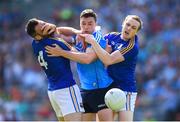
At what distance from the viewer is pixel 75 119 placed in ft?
37.0

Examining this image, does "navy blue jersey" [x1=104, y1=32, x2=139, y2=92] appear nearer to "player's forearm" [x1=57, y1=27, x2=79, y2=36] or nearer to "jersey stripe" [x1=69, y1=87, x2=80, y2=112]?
"player's forearm" [x1=57, y1=27, x2=79, y2=36]

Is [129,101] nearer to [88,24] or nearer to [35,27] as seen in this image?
[88,24]

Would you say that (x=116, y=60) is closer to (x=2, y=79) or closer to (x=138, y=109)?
(x=138, y=109)

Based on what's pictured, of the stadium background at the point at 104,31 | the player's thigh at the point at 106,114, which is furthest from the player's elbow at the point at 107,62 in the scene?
the stadium background at the point at 104,31

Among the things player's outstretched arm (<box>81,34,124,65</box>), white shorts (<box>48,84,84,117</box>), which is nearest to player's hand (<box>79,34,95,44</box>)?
player's outstretched arm (<box>81,34,124,65</box>)

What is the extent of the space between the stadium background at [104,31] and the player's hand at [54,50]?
6944 mm

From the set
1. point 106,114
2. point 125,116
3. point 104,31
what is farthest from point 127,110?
point 104,31

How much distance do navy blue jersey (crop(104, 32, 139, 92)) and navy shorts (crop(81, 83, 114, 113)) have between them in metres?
0.17

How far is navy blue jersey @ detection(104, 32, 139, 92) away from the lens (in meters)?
11.6

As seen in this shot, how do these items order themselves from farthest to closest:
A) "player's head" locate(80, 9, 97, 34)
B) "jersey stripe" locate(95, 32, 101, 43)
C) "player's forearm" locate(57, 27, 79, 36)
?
"player's forearm" locate(57, 27, 79, 36) → "jersey stripe" locate(95, 32, 101, 43) → "player's head" locate(80, 9, 97, 34)

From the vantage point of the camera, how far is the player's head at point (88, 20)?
11391 millimetres

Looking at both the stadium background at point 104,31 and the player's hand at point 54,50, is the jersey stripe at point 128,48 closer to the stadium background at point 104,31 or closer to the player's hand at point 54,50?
the player's hand at point 54,50

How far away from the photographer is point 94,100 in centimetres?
1168

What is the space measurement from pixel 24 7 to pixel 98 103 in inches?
456
